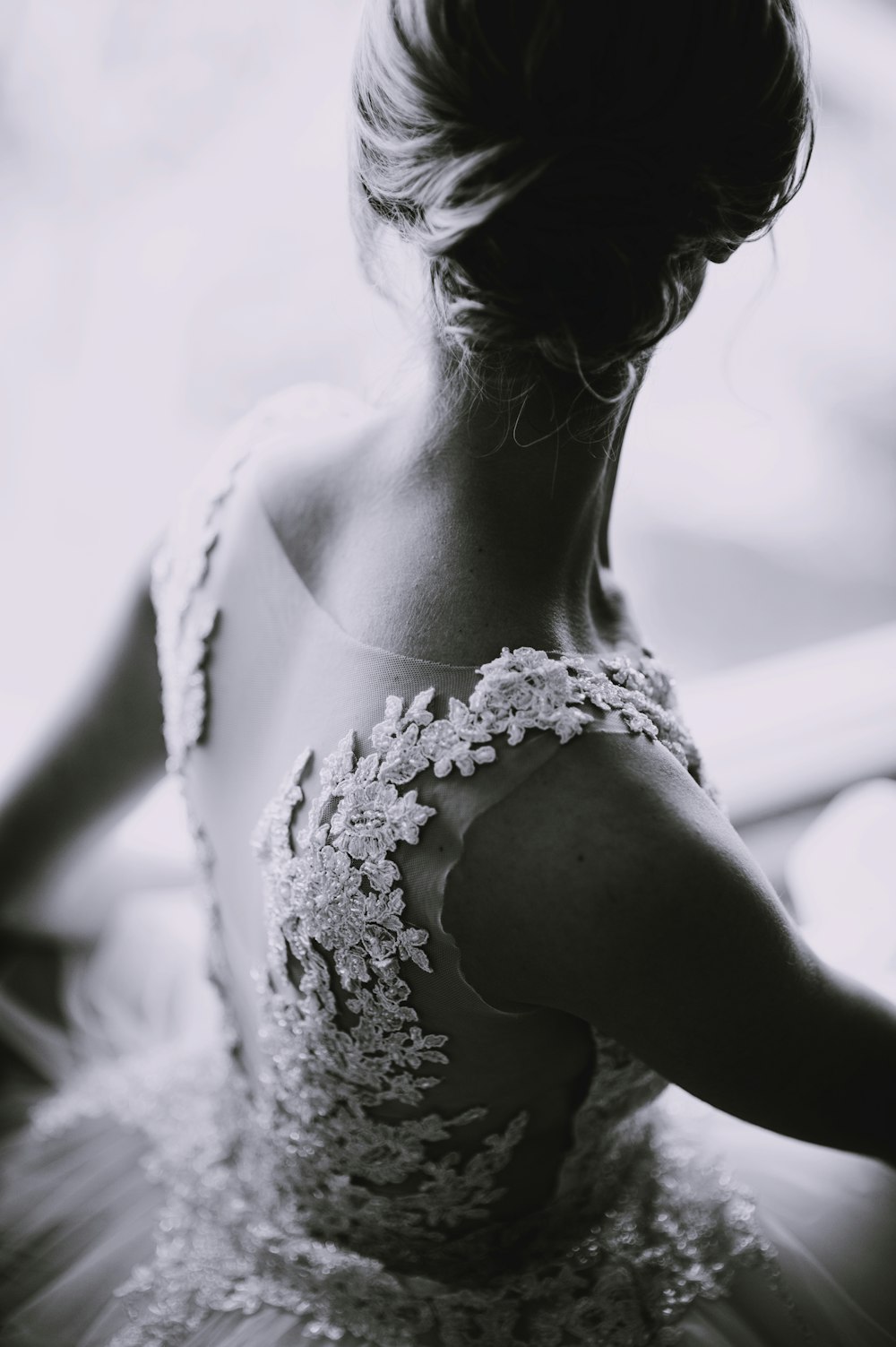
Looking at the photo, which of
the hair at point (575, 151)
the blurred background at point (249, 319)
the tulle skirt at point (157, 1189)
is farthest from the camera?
the blurred background at point (249, 319)

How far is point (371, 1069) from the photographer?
65 centimetres

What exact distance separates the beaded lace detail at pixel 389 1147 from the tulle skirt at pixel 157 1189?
22 mm

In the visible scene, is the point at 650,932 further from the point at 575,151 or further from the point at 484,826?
the point at 575,151

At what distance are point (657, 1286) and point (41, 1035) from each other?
25.6 inches

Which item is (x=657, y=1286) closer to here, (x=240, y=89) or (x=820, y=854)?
(x=820, y=854)

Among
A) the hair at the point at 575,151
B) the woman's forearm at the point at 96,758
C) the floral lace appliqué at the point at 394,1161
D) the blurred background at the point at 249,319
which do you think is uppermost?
the blurred background at the point at 249,319

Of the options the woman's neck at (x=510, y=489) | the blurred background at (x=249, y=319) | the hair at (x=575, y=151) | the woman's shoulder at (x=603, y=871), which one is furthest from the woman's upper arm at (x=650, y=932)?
the blurred background at (x=249, y=319)

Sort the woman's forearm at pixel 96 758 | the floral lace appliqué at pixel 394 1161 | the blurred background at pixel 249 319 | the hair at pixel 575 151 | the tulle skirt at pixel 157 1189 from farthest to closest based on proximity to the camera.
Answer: the blurred background at pixel 249 319 < the woman's forearm at pixel 96 758 < the tulle skirt at pixel 157 1189 < the floral lace appliqué at pixel 394 1161 < the hair at pixel 575 151

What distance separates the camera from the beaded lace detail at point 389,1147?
0.57 meters

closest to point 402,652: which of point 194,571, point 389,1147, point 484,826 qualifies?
point 484,826

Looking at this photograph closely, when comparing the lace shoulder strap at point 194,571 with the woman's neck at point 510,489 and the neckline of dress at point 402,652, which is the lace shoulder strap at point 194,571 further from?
the woman's neck at point 510,489

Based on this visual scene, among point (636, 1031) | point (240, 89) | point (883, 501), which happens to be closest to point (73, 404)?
point (240, 89)

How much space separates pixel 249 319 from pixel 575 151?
1169mm

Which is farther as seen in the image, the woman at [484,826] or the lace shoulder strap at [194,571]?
the lace shoulder strap at [194,571]
